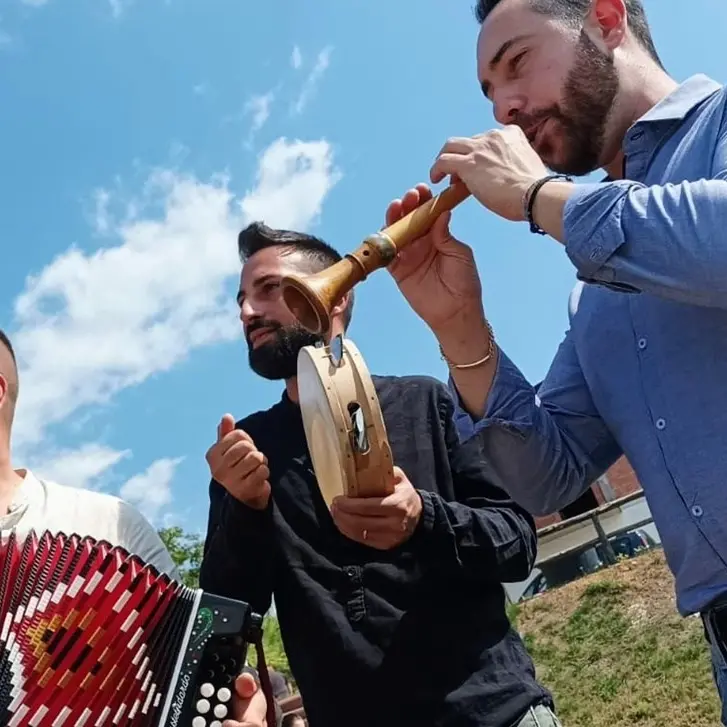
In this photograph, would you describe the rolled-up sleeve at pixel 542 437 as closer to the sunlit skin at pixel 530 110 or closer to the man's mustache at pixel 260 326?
the sunlit skin at pixel 530 110

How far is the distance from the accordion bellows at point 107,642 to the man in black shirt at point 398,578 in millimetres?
278

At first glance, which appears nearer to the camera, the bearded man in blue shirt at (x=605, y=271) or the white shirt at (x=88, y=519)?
the bearded man in blue shirt at (x=605, y=271)

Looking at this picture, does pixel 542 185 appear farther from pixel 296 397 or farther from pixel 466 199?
pixel 296 397

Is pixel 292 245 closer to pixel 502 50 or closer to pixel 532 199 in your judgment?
pixel 502 50

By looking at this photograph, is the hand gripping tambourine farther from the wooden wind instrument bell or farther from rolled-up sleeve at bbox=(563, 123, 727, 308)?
rolled-up sleeve at bbox=(563, 123, 727, 308)

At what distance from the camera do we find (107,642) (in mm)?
2000

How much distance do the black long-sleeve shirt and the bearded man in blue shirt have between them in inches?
11.5

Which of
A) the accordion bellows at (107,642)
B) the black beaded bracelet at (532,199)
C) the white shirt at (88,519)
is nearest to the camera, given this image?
the black beaded bracelet at (532,199)

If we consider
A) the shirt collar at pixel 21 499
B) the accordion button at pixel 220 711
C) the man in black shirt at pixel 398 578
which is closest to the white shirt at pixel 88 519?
the shirt collar at pixel 21 499

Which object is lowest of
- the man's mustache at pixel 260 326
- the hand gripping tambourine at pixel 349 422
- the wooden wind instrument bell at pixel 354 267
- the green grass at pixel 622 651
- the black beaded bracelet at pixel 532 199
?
the green grass at pixel 622 651

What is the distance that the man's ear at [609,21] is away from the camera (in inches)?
80.7

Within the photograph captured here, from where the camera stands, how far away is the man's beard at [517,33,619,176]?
6.50 ft

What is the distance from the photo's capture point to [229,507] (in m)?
2.27

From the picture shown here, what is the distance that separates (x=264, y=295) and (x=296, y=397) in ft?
1.35
